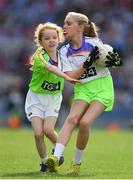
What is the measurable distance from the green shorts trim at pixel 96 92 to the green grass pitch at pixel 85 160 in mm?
1011

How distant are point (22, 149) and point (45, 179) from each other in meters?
6.77

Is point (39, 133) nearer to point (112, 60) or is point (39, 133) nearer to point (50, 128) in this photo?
point (50, 128)

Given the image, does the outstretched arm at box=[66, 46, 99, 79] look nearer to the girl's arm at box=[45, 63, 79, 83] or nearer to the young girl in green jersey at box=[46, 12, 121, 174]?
the young girl in green jersey at box=[46, 12, 121, 174]

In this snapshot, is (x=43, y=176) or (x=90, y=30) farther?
(x=90, y=30)

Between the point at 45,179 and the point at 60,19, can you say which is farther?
the point at 60,19

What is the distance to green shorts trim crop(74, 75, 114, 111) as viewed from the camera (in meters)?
9.24

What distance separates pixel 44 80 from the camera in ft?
32.2

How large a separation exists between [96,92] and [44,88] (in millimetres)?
893

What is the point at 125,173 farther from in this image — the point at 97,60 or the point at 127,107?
the point at 127,107

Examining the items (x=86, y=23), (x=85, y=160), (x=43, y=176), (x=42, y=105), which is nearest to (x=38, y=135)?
(x=42, y=105)

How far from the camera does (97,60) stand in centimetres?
918

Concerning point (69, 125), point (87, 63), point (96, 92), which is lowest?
point (69, 125)

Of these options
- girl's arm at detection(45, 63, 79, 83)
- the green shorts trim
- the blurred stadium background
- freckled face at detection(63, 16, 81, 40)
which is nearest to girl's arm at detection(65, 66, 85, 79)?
A: girl's arm at detection(45, 63, 79, 83)

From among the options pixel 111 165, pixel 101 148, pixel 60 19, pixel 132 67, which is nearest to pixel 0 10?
pixel 60 19
